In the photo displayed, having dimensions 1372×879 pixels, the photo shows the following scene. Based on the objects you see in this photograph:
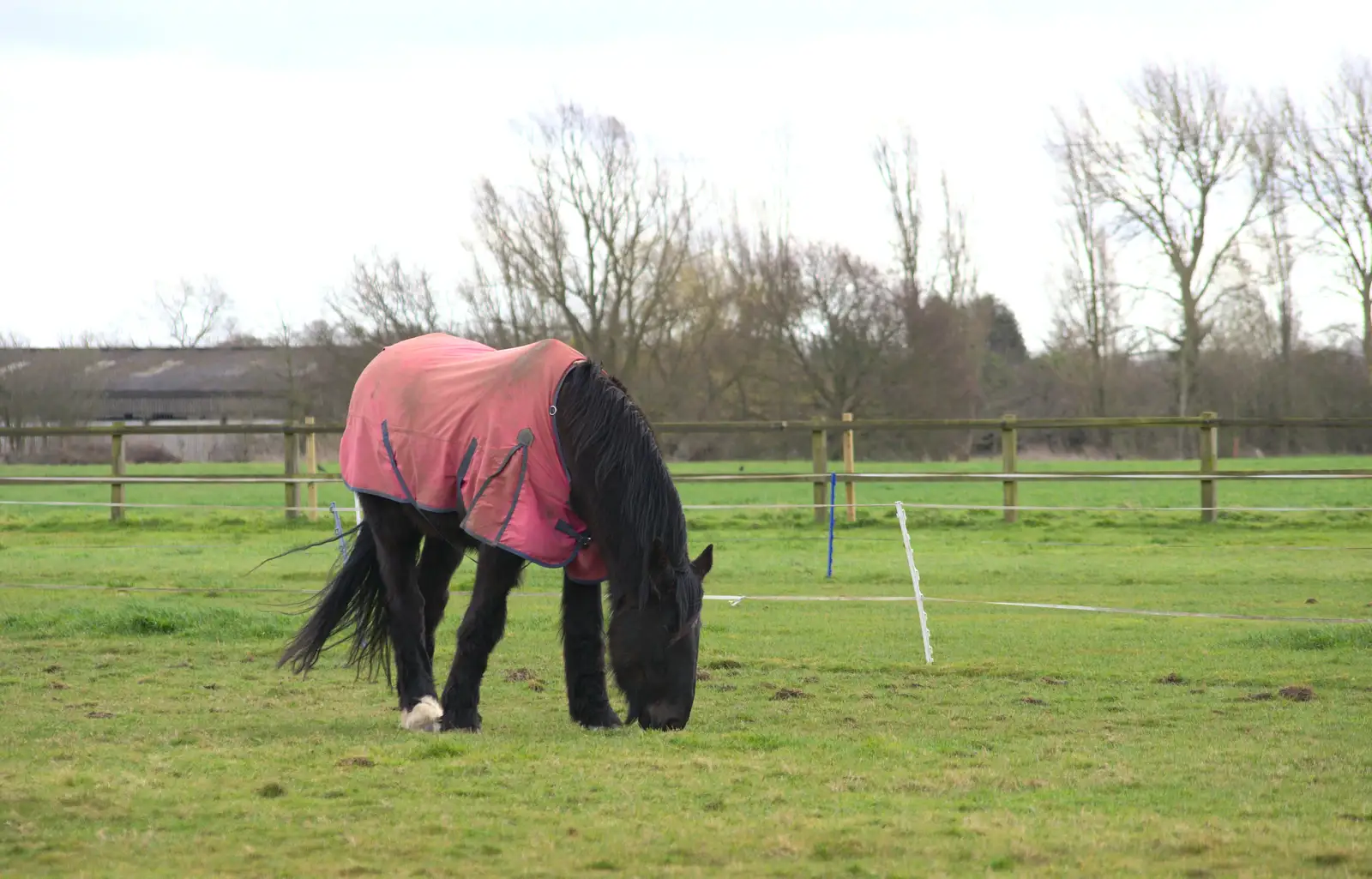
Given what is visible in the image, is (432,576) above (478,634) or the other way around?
above

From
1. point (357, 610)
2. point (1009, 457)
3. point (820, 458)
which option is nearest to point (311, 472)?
point (820, 458)

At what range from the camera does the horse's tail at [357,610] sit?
5641 millimetres

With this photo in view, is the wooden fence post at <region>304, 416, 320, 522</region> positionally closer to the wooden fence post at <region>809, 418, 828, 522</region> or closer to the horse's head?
the wooden fence post at <region>809, 418, 828, 522</region>

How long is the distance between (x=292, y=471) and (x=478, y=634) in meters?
12.5

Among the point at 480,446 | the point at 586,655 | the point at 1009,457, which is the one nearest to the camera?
the point at 480,446

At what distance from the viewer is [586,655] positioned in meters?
5.12

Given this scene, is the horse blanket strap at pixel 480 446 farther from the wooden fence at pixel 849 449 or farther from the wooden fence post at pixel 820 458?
the wooden fence post at pixel 820 458

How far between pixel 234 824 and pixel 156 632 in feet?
16.6

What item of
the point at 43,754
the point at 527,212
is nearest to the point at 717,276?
the point at 527,212

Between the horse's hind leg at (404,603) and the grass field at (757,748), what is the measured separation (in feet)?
0.77

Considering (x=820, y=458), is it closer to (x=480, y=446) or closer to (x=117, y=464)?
(x=117, y=464)

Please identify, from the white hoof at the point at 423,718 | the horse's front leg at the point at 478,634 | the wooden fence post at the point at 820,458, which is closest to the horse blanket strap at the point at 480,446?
the horse's front leg at the point at 478,634

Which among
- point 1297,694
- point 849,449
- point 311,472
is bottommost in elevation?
point 1297,694

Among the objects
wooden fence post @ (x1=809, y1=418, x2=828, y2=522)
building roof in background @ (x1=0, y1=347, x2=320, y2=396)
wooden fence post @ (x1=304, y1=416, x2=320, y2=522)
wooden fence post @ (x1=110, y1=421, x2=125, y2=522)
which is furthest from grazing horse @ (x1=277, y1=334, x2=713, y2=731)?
building roof in background @ (x1=0, y1=347, x2=320, y2=396)
